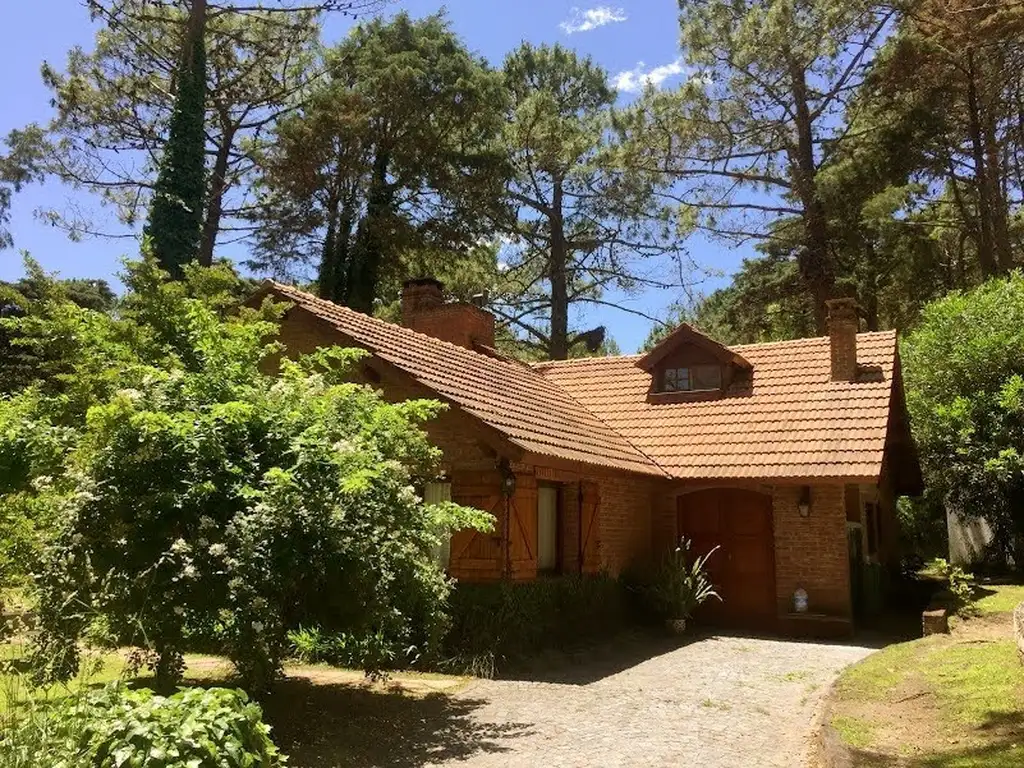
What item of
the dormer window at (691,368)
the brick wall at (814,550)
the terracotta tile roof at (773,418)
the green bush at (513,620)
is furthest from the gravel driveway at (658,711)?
the dormer window at (691,368)

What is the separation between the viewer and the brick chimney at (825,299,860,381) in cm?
1559

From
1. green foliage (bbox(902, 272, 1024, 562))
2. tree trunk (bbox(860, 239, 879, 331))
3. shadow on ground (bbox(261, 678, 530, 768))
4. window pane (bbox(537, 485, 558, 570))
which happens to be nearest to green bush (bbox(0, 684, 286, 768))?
shadow on ground (bbox(261, 678, 530, 768))

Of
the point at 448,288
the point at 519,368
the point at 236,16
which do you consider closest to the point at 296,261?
the point at 448,288

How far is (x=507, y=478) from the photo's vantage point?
1099 cm

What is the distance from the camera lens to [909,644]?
11.3 meters

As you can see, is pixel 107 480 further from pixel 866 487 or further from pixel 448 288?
pixel 448 288

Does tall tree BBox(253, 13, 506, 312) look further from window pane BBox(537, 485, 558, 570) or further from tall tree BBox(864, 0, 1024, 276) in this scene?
window pane BBox(537, 485, 558, 570)

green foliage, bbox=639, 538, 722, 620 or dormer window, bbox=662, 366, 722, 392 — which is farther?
dormer window, bbox=662, 366, 722, 392

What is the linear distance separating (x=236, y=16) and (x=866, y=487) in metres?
23.6

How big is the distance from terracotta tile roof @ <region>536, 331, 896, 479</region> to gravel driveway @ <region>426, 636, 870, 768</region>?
3.40 metres

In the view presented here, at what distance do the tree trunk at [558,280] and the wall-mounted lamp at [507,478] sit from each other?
18111mm

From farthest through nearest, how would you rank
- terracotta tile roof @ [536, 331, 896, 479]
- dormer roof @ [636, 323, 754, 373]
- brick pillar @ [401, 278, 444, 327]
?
brick pillar @ [401, 278, 444, 327], dormer roof @ [636, 323, 754, 373], terracotta tile roof @ [536, 331, 896, 479]

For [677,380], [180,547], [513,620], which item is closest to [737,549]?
[677,380]

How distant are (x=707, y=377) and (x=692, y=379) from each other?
1.10ft
